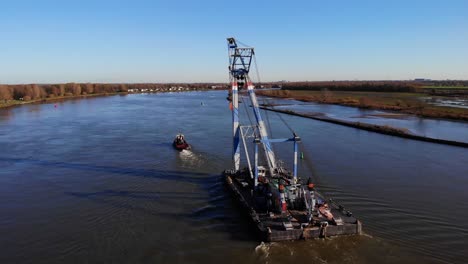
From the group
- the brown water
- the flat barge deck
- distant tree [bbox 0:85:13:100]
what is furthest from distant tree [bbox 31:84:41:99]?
the flat barge deck

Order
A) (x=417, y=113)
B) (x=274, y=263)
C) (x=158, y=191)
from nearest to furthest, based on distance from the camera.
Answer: (x=274, y=263)
(x=158, y=191)
(x=417, y=113)

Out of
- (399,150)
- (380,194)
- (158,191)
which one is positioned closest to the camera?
(380,194)

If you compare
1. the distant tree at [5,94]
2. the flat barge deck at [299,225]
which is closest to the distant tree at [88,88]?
the distant tree at [5,94]

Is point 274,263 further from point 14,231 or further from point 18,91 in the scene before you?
point 18,91

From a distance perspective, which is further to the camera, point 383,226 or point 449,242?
point 383,226

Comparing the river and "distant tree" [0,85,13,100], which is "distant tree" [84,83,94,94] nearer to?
"distant tree" [0,85,13,100]

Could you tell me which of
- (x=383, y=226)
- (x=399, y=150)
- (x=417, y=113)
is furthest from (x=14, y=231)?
(x=417, y=113)

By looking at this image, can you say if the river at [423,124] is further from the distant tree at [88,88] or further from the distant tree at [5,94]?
the distant tree at [88,88]

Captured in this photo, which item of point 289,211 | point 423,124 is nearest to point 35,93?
point 423,124
